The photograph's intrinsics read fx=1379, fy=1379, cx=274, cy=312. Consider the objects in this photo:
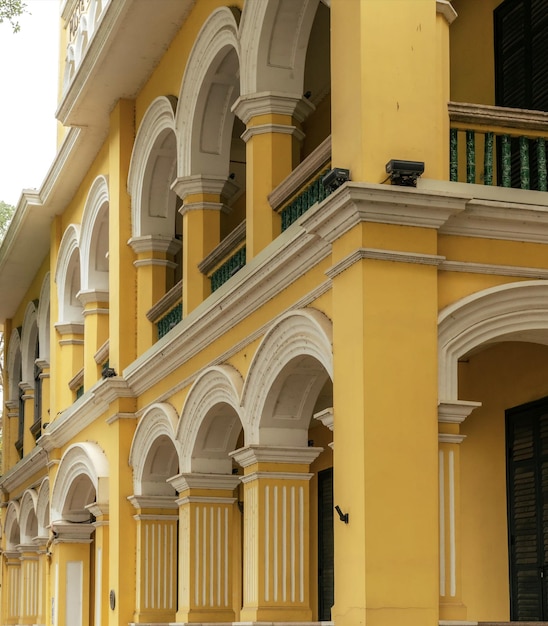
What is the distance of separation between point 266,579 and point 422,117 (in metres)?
3.83

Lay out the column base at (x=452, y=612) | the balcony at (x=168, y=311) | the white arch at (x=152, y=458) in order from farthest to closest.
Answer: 1. the white arch at (x=152, y=458)
2. the balcony at (x=168, y=311)
3. the column base at (x=452, y=612)

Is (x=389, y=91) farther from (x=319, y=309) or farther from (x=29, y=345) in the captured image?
(x=29, y=345)

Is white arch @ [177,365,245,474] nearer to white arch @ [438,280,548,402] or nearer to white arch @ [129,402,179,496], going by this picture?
white arch @ [129,402,179,496]

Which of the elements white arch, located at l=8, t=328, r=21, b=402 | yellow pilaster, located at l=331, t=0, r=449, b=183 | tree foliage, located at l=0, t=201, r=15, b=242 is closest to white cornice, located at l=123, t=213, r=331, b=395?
yellow pilaster, located at l=331, t=0, r=449, b=183

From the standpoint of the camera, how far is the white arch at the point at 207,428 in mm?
11984

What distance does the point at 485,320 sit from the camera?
8.80 meters

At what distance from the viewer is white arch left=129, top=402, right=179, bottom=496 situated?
1412 centimetres

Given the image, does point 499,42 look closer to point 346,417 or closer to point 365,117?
point 365,117

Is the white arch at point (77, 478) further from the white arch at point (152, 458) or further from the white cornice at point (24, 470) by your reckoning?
the white cornice at point (24, 470)

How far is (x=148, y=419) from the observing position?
1427 cm

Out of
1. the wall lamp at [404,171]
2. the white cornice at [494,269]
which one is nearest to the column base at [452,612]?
the white cornice at [494,269]

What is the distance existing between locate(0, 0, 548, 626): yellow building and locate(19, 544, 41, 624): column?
5061mm

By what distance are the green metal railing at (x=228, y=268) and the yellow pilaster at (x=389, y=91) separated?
2.73 meters

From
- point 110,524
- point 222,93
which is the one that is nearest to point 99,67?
point 222,93
